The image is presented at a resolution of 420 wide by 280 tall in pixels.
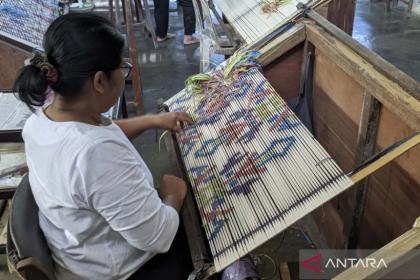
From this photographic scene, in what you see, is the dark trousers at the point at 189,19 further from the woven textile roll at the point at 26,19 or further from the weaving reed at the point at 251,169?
the weaving reed at the point at 251,169

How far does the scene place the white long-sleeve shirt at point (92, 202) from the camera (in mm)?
1041

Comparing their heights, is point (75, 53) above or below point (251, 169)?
above

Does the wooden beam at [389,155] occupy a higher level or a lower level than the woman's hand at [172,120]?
higher

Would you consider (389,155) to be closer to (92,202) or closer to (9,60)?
(92,202)

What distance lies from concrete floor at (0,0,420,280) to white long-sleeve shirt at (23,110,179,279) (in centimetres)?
115

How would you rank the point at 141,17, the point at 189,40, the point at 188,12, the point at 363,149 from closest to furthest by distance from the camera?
the point at 363,149, the point at 188,12, the point at 189,40, the point at 141,17

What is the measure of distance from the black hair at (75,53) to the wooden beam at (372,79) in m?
0.82

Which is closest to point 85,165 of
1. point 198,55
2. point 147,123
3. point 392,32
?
point 147,123

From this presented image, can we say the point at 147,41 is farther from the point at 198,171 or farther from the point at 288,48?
the point at 198,171

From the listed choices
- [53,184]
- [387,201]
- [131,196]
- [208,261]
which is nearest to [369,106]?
[387,201]

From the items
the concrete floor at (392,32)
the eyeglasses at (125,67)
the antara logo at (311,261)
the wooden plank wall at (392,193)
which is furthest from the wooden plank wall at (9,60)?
the concrete floor at (392,32)

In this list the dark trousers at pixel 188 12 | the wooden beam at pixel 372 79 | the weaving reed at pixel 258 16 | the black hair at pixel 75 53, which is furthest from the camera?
the dark trousers at pixel 188 12

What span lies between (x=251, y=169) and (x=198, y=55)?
158 inches

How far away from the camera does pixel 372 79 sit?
1367 millimetres
